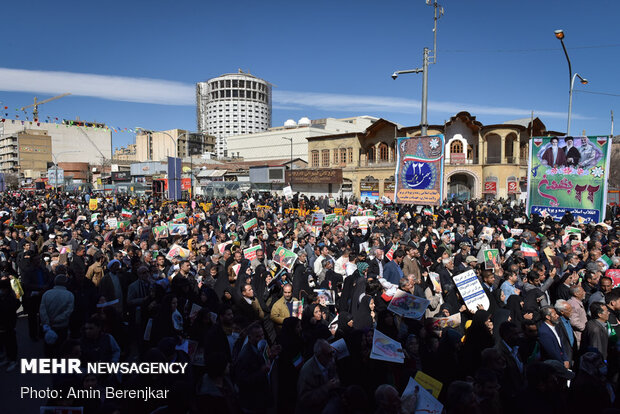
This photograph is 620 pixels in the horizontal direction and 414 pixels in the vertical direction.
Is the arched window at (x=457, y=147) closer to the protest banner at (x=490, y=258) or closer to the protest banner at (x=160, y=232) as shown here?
the protest banner at (x=490, y=258)

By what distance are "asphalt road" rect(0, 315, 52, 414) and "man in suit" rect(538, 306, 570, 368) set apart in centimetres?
639

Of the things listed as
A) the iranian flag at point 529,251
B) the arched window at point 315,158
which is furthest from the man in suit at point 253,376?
the arched window at point 315,158

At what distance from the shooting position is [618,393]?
4445 millimetres

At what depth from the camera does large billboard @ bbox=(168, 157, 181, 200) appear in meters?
26.8

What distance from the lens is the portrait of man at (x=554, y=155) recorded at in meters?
13.9

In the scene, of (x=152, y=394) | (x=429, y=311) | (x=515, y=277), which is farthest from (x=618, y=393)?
(x=152, y=394)

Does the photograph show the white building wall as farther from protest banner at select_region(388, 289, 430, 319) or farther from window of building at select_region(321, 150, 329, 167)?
protest banner at select_region(388, 289, 430, 319)

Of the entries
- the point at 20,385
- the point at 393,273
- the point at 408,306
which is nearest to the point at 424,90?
the point at 393,273

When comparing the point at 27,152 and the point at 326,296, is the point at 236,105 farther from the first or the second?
the point at 326,296

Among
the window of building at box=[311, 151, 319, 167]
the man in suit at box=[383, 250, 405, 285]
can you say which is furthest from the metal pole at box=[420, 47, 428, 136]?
the window of building at box=[311, 151, 319, 167]

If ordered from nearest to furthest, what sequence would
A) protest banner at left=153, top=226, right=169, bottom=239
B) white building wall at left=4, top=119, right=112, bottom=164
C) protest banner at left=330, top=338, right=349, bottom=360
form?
protest banner at left=330, top=338, right=349, bottom=360, protest banner at left=153, top=226, right=169, bottom=239, white building wall at left=4, top=119, right=112, bottom=164

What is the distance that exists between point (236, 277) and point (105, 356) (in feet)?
10.2

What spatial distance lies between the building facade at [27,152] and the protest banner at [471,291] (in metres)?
112

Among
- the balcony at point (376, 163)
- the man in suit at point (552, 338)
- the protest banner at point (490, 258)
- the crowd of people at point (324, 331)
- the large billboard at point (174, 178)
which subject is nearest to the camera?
the crowd of people at point (324, 331)
